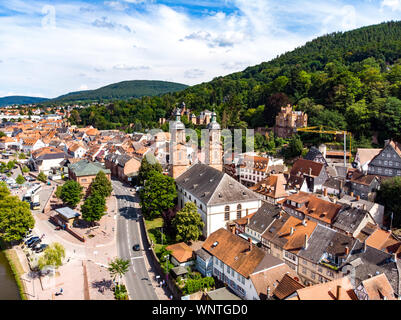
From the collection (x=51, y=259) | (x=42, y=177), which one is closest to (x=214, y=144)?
(x=51, y=259)

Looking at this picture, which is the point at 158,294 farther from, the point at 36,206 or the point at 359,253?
the point at 36,206

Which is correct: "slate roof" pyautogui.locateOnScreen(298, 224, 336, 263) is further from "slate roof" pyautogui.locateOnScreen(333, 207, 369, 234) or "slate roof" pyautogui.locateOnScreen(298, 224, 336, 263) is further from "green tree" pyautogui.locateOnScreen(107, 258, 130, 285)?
"green tree" pyautogui.locateOnScreen(107, 258, 130, 285)

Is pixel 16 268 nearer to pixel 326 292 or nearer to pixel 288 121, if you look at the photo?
pixel 326 292

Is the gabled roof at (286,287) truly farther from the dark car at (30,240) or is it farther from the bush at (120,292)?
the dark car at (30,240)

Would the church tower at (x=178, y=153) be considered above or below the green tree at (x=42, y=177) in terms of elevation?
above

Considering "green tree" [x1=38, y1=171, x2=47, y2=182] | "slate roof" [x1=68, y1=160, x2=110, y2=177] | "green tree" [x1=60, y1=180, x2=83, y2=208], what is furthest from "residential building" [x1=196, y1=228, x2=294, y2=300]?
"green tree" [x1=38, y1=171, x2=47, y2=182]

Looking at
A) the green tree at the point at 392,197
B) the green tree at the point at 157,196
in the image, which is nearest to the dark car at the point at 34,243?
the green tree at the point at 157,196
